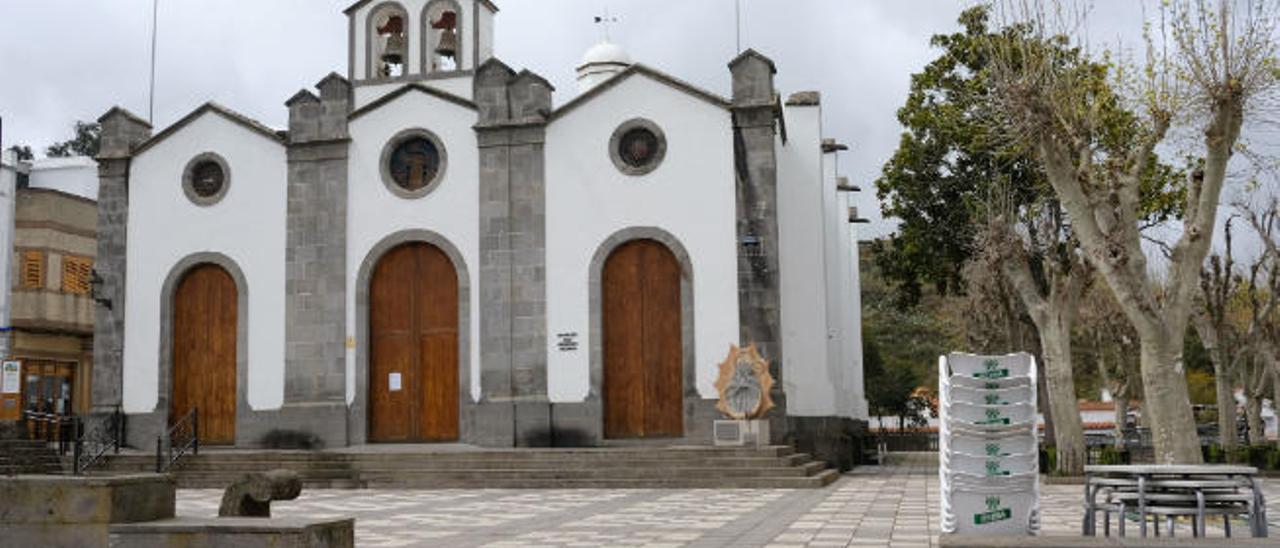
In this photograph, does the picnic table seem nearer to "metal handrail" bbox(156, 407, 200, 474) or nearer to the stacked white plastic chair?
the stacked white plastic chair

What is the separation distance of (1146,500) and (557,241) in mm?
15706

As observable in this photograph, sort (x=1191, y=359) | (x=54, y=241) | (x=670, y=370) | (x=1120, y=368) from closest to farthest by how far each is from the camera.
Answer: (x=670, y=370) < (x=54, y=241) < (x=1120, y=368) < (x=1191, y=359)

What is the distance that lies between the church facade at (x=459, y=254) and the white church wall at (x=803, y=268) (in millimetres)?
75

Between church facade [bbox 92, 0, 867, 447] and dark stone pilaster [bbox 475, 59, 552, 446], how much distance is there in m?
0.04

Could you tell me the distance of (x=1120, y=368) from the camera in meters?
34.2

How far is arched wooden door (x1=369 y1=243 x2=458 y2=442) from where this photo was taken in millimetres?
23188

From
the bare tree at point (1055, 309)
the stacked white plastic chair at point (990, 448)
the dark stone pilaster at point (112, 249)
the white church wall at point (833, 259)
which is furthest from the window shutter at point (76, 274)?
the stacked white plastic chair at point (990, 448)

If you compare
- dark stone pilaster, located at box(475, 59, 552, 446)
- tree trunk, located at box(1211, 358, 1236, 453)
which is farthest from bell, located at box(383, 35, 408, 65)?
tree trunk, located at box(1211, 358, 1236, 453)

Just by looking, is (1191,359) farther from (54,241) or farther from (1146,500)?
(1146,500)

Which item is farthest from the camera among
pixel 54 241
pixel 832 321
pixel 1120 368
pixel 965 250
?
pixel 1120 368

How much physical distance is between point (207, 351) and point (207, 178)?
11.3 ft

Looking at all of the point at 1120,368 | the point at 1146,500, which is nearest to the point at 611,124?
the point at 1146,500

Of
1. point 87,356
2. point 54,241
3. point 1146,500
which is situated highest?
point 54,241

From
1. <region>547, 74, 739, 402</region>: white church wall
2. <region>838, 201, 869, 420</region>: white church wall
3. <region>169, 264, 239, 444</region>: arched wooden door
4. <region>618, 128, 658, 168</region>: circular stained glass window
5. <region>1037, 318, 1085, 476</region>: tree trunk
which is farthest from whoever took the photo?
<region>838, 201, 869, 420</region>: white church wall
